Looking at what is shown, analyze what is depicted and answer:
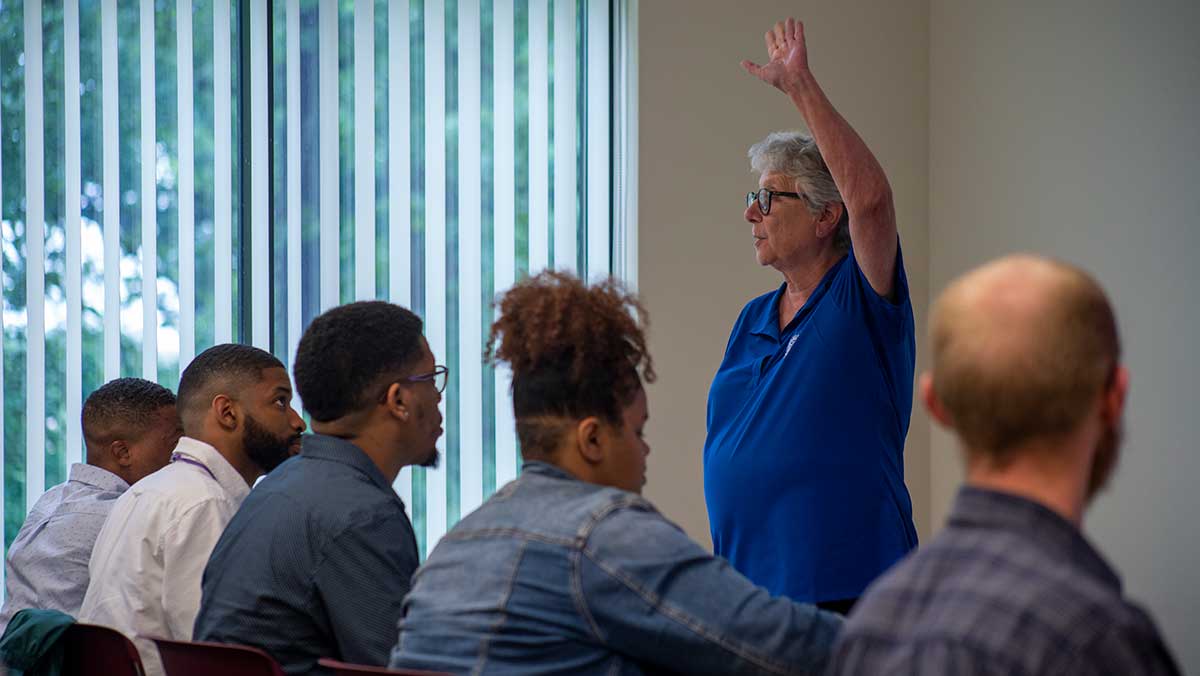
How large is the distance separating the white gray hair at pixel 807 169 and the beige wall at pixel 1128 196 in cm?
149

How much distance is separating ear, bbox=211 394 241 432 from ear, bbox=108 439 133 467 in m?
0.58

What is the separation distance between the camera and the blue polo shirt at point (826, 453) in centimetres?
266

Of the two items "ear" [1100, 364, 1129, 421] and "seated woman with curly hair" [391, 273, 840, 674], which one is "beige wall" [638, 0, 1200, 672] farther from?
"ear" [1100, 364, 1129, 421]

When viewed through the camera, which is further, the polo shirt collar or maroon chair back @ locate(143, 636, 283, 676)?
the polo shirt collar

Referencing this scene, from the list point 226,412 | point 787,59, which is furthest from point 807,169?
point 226,412

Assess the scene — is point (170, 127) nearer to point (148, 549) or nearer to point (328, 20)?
point (328, 20)

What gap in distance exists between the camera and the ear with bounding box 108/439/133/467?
359cm

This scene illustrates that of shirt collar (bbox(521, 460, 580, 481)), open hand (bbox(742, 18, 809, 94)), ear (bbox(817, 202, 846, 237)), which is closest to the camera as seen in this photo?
shirt collar (bbox(521, 460, 580, 481))

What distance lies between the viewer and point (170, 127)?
464cm

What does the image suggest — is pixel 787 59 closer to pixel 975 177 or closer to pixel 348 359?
pixel 348 359

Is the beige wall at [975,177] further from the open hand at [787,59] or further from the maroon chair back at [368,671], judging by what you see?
the maroon chair back at [368,671]

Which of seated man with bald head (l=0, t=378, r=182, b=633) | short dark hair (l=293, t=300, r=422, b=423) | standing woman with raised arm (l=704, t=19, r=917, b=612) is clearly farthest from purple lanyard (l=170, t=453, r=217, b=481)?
standing woman with raised arm (l=704, t=19, r=917, b=612)

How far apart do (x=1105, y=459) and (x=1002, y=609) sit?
0.21 m

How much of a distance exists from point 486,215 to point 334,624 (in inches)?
119
